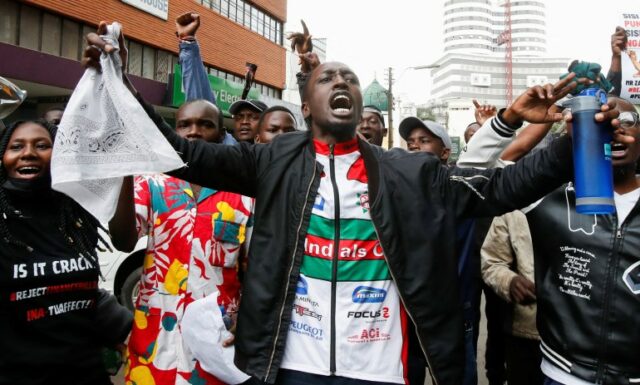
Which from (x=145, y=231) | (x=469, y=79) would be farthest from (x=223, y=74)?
(x=469, y=79)

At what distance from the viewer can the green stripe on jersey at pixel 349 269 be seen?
191cm

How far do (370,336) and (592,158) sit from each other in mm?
987

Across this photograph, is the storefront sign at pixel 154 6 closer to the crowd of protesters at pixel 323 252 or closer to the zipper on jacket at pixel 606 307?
the crowd of protesters at pixel 323 252

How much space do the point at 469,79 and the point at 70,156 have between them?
420ft

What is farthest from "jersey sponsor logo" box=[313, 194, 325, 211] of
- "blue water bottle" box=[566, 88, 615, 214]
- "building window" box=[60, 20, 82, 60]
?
"building window" box=[60, 20, 82, 60]

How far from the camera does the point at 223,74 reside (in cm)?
2222

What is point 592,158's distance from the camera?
1729mm

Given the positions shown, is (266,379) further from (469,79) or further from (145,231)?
(469,79)

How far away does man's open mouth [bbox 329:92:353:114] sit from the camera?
222 cm

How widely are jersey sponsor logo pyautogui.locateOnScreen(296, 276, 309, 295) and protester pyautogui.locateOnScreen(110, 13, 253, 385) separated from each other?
24.8 inches

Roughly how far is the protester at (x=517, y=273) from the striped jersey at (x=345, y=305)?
1.30m

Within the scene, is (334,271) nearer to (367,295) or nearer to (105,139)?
(367,295)

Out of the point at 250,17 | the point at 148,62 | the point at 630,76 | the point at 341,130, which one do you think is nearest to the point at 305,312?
the point at 341,130

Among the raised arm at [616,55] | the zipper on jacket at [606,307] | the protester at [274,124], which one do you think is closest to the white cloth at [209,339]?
the zipper on jacket at [606,307]
